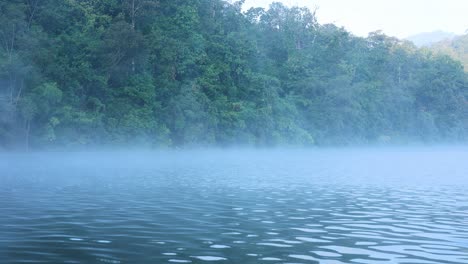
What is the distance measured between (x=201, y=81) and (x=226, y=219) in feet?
182

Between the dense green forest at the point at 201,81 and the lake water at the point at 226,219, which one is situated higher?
the dense green forest at the point at 201,81

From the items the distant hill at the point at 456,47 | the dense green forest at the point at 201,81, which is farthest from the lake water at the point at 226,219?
the distant hill at the point at 456,47

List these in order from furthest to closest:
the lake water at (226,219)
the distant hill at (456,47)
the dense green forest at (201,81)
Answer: the distant hill at (456,47) → the dense green forest at (201,81) → the lake water at (226,219)

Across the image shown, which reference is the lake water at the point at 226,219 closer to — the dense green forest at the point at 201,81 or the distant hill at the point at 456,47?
the dense green forest at the point at 201,81

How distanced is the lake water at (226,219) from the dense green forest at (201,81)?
25831mm

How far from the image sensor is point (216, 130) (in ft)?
231

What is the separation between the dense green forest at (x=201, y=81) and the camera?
182ft

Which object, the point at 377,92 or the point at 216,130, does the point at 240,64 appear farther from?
the point at 377,92

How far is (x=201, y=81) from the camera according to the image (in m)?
71.8

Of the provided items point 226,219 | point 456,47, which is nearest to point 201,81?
point 226,219

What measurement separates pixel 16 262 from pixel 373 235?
29.3 ft

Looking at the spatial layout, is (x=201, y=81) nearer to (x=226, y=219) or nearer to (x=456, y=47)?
(x=226, y=219)

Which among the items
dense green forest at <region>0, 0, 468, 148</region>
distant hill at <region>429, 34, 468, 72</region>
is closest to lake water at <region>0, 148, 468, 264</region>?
dense green forest at <region>0, 0, 468, 148</region>

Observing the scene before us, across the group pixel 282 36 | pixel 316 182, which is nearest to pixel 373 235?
pixel 316 182
